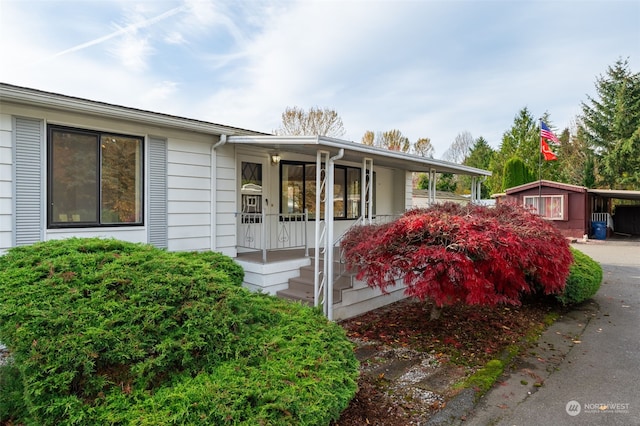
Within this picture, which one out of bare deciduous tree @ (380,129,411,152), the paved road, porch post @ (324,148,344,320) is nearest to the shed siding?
the paved road

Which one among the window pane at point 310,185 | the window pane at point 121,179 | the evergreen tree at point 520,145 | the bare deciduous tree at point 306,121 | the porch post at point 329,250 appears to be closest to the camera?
the window pane at point 121,179

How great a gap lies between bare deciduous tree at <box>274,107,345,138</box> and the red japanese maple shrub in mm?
21621

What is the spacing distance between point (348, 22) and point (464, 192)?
26.3 metres

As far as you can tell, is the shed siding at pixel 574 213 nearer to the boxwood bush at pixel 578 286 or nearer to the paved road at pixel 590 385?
the boxwood bush at pixel 578 286

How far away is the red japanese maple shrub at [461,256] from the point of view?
4.06 m

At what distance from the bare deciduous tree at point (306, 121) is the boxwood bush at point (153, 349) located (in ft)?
76.9

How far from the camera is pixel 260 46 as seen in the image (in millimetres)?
11336

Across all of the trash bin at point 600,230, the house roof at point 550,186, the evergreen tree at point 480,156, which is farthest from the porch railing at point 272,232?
the evergreen tree at point 480,156

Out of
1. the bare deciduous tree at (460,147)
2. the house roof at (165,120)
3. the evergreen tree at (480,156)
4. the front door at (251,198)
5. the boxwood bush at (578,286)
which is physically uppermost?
the bare deciduous tree at (460,147)

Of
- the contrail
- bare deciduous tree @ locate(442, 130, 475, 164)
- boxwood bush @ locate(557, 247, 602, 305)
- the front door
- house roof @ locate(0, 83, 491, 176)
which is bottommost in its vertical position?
boxwood bush @ locate(557, 247, 602, 305)

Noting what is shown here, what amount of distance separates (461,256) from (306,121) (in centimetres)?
2300

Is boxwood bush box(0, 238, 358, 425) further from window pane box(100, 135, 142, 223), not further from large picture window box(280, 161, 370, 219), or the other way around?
large picture window box(280, 161, 370, 219)

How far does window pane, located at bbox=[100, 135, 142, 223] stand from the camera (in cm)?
513

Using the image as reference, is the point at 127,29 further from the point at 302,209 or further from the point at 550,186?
the point at 550,186
